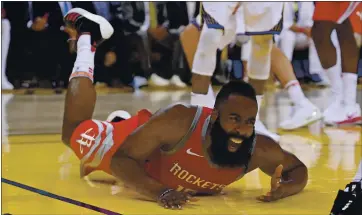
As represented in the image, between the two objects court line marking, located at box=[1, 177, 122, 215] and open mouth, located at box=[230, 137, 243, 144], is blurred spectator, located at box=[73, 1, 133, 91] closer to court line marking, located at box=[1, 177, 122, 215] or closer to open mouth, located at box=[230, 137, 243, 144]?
court line marking, located at box=[1, 177, 122, 215]

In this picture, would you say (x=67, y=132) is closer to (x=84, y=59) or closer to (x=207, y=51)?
(x=84, y=59)

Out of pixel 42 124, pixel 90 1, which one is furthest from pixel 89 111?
pixel 42 124

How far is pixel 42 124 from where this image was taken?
4.06 m

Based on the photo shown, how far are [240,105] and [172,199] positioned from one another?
1.10 feet

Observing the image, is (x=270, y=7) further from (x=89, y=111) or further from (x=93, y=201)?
(x=93, y=201)

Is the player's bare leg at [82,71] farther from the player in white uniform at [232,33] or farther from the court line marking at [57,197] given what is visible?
the player in white uniform at [232,33]

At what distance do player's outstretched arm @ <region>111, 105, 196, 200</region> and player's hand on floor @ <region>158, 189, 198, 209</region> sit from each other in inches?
1.0

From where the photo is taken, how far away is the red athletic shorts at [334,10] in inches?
162

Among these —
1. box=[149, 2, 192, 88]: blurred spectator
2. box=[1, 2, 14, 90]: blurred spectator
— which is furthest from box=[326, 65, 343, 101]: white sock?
box=[1, 2, 14, 90]: blurred spectator

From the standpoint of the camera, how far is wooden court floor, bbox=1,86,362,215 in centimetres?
219

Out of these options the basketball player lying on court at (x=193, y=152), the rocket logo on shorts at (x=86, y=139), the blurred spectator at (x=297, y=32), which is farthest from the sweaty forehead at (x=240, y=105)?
the blurred spectator at (x=297, y=32)

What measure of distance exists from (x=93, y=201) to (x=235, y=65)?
417 centimetres

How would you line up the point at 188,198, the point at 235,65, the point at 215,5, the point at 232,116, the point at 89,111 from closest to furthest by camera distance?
the point at 232,116 → the point at 188,198 → the point at 89,111 → the point at 215,5 → the point at 235,65

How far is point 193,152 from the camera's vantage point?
218 centimetres
